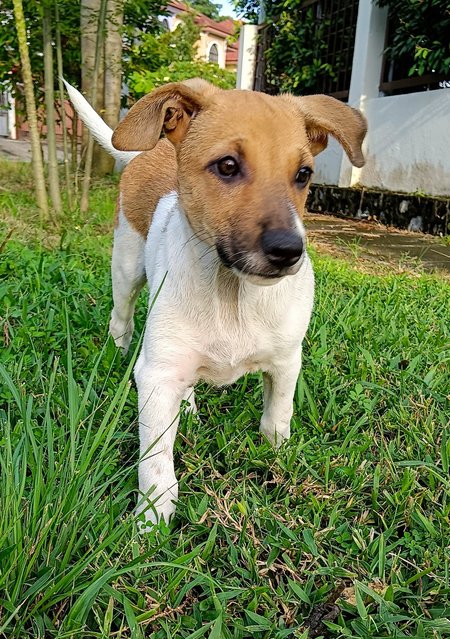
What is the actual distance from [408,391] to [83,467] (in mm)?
1801

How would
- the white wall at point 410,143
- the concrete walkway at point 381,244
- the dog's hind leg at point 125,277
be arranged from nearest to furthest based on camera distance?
the dog's hind leg at point 125,277, the concrete walkway at point 381,244, the white wall at point 410,143

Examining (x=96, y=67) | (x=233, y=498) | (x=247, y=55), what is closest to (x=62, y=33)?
(x=96, y=67)

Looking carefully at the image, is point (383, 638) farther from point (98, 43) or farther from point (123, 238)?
point (98, 43)

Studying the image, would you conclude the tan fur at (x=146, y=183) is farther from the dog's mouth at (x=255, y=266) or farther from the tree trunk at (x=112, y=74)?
the tree trunk at (x=112, y=74)

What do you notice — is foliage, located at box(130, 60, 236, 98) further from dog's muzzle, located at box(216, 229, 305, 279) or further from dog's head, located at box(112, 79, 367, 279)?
dog's muzzle, located at box(216, 229, 305, 279)

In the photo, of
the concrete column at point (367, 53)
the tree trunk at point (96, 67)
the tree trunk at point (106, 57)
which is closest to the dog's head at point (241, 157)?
the tree trunk at point (96, 67)

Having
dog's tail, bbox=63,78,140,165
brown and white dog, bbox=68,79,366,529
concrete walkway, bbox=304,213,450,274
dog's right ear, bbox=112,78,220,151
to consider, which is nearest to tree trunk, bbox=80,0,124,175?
concrete walkway, bbox=304,213,450,274

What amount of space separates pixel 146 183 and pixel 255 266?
1.69m

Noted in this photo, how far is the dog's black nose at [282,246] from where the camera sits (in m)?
2.00

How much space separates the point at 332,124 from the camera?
256 centimetres

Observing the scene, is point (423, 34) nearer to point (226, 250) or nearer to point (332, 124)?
point (332, 124)

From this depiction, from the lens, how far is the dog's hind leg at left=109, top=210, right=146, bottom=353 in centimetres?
357

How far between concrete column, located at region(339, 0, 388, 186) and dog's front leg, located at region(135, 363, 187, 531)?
8.37m

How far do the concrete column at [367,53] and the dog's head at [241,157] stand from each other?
7783 millimetres
